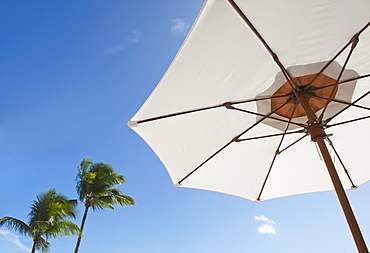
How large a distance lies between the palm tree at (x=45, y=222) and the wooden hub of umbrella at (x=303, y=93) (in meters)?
12.0

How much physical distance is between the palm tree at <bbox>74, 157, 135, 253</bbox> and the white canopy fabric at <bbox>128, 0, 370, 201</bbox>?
1198cm

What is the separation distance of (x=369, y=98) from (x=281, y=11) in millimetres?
2084

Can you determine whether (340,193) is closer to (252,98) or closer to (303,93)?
(303,93)

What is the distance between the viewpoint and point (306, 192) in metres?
4.37

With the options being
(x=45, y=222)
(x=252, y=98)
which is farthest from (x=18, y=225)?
(x=252, y=98)

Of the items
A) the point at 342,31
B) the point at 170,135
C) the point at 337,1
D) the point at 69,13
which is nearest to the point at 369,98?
the point at 342,31

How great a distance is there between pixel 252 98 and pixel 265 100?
0.24 metres

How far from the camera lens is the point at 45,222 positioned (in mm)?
11758

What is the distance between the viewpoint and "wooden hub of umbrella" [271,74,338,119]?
3.12 m

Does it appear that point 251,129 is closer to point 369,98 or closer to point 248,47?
point 248,47

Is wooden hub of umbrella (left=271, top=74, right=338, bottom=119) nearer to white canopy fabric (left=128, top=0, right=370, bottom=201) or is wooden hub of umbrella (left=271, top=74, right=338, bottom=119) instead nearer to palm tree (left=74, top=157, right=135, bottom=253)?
white canopy fabric (left=128, top=0, right=370, bottom=201)

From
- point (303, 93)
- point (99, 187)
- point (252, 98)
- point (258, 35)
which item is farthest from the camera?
point (99, 187)

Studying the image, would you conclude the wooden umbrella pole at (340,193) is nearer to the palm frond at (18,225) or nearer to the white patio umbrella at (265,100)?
the white patio umbrella at (265,100)

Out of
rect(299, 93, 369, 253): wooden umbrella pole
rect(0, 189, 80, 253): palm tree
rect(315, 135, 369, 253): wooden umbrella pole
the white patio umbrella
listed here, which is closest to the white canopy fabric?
the white patio umbrella
